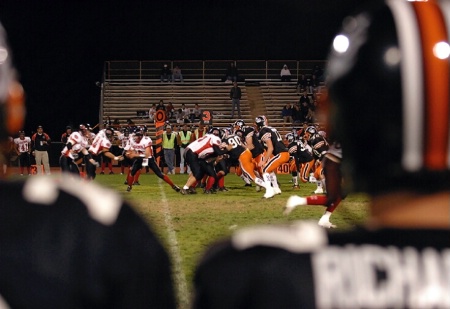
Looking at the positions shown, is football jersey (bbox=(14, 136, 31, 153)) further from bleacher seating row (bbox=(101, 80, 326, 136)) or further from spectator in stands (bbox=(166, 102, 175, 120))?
bleacher seating row (bbox=(101, 80, 326, 136))

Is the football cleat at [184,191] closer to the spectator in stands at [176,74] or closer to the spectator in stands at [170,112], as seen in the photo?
the spectator in stands at [170,112]

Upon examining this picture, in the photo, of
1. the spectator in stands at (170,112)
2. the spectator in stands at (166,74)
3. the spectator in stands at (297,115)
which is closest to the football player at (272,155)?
the spectator in stands at (170,112)

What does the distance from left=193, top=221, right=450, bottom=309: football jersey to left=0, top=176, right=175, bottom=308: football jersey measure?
0.13 m

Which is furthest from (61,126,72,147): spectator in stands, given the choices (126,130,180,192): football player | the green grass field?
the green grass field

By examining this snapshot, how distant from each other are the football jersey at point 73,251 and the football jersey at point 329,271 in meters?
0.13

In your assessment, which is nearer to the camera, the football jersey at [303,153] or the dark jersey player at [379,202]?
the dark jersey player at [379,202]

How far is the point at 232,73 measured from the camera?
36.8m

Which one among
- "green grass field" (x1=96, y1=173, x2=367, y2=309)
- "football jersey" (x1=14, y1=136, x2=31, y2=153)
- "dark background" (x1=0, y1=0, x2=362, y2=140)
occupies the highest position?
"dark background" (x1=0, y1=0, x2=362, y2=140)

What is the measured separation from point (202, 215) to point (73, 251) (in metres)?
10.7

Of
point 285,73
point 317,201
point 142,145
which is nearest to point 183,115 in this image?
point 285,73

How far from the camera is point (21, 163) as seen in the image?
92.8 ft

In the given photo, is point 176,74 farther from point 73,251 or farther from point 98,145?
point 73,251

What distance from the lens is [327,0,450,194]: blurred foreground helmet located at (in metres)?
1.33

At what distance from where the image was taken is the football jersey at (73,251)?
1240mm
